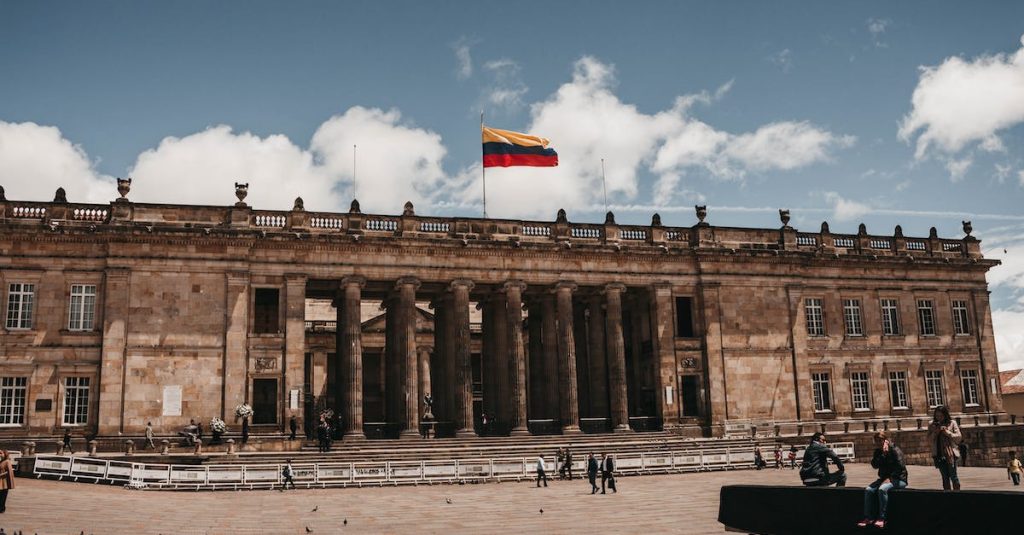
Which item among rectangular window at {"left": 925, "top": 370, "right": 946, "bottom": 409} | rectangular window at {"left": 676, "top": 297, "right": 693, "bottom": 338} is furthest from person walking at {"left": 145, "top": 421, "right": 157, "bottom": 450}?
rectangular window at {"left": 925, "top": 370, "right": 946, "bottom": 409}

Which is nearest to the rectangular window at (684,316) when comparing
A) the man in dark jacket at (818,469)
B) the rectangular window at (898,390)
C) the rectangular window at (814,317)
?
the rectangular window at (814,317)

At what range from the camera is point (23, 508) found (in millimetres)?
20203

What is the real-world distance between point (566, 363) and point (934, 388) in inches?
844

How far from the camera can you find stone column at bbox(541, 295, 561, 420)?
4253 cm

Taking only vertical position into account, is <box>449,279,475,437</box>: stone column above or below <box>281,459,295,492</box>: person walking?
above

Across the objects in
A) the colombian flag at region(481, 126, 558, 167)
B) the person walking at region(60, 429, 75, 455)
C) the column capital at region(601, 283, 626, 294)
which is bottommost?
the person walking at region(60, 429, 75, 455)

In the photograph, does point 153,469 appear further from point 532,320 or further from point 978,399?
point 978,399

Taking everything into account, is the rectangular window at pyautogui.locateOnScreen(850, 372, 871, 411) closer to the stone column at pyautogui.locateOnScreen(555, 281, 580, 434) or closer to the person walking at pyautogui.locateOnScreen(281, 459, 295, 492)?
the stone column at pyautogui.locateOnScreen(555, 281, 580, 434)

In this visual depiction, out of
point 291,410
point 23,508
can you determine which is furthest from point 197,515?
point 291,410

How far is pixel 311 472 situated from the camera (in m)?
28.8

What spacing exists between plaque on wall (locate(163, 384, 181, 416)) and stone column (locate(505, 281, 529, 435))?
14586 millimetres

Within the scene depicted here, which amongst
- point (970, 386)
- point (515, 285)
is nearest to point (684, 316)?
point (515, 285)

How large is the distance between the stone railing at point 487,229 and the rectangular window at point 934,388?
662cm

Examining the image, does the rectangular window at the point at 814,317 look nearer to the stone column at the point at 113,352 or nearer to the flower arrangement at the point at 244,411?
the flower arrangement at the point at 244,411
